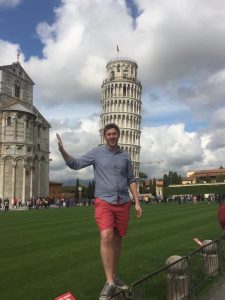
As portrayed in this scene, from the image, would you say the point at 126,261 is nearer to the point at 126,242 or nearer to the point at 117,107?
the point at 126,242

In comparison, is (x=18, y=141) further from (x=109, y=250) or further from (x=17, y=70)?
(x=109, y=250)

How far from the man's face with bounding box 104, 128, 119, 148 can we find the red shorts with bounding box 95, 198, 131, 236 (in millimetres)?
894

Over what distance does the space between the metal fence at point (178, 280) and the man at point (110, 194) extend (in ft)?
1.75

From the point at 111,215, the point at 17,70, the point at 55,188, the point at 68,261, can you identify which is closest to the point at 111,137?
the point at 111,215

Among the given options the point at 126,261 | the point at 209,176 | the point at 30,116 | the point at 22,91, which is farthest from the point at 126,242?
the point at 209,176

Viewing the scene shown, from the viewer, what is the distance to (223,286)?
320 inches

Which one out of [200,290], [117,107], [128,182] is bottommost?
[200,290]

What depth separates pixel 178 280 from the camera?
267 inches

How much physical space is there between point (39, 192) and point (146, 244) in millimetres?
64627

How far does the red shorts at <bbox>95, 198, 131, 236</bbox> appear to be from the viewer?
6305 millimetres

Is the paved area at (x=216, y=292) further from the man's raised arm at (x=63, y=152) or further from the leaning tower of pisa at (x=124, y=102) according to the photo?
the leaning tower of pisa at (x=124, y=102)

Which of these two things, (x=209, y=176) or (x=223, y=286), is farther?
(x=209, y=176)

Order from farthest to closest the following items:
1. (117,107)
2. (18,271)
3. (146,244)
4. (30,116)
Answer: (117,107), (30,116), (146,244), (18,271)

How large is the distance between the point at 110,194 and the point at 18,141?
6649 cm
